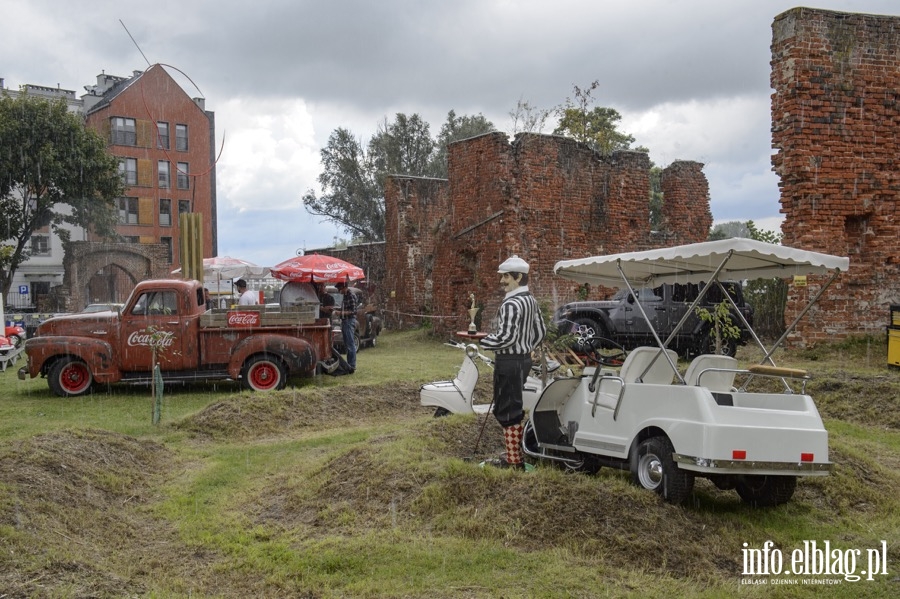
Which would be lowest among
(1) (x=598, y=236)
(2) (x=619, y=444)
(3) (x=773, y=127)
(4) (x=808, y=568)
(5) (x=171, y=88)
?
(4) (x=808, y=568)

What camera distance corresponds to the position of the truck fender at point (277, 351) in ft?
45.9

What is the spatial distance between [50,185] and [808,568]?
3664 cm

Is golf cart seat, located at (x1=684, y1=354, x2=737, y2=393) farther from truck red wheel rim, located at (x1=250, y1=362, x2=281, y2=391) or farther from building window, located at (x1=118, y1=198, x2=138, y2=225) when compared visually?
building window, located at (x1=118, y1=198, x2=138, y2=225)

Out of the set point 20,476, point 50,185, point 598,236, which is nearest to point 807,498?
point 20,476

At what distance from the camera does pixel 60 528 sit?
19.8 ft

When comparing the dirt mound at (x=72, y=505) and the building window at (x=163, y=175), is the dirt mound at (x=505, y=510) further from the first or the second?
the building window at (x=163, y=175)

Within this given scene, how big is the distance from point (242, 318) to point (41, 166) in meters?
25.2


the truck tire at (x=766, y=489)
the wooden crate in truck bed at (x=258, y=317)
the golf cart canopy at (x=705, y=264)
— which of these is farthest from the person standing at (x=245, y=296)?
the truck tire at (x=766, y=489)

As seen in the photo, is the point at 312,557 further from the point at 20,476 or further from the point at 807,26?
the point at 807,26

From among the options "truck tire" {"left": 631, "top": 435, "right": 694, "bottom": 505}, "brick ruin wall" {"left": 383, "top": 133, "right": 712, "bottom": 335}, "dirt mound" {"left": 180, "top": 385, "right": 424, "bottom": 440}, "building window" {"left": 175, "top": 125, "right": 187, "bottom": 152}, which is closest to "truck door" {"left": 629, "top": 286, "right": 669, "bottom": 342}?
"brick ruin wall" {"left": 383, "top": 133, "right": 712, "bottom": 335}

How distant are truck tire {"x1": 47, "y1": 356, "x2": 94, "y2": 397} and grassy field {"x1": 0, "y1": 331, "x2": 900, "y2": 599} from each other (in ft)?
16.3

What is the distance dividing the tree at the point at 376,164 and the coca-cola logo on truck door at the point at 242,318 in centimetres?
3129

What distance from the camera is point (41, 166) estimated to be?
114ft

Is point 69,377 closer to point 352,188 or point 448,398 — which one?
point 448,398
